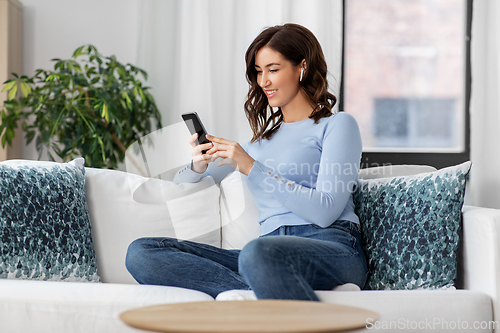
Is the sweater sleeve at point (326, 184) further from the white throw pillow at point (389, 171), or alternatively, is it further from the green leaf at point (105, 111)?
the green leaf at point (105, 111)

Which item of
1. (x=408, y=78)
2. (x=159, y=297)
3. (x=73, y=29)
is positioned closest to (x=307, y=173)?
(x=159, y=297)

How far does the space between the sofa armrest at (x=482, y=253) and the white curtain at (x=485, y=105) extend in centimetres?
69

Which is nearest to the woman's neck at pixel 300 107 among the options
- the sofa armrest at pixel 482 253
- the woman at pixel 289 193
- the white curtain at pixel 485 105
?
the woman at pixel 289 193

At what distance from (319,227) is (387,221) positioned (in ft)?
0.75

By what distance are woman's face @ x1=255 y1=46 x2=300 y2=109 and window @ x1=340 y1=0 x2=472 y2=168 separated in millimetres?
1053

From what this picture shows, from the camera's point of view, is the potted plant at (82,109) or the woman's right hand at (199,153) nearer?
the woman's right hand at (199,153)

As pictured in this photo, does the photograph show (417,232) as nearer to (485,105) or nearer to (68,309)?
(68,309)

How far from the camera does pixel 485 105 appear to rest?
7.13 ft

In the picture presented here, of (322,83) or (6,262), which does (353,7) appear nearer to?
(322,83)

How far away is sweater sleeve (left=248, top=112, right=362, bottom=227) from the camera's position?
4.16 feet

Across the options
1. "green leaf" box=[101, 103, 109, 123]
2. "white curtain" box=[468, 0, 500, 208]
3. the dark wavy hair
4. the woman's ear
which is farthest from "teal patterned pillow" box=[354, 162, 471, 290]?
"green leaf" box=[101, 103, 109, 123]

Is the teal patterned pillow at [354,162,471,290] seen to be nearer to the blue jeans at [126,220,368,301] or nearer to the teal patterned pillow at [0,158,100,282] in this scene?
the blue jeans at [126,220,368,301]

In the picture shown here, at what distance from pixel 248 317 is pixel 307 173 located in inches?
28.2

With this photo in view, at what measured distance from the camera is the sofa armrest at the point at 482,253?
4.01 feet
